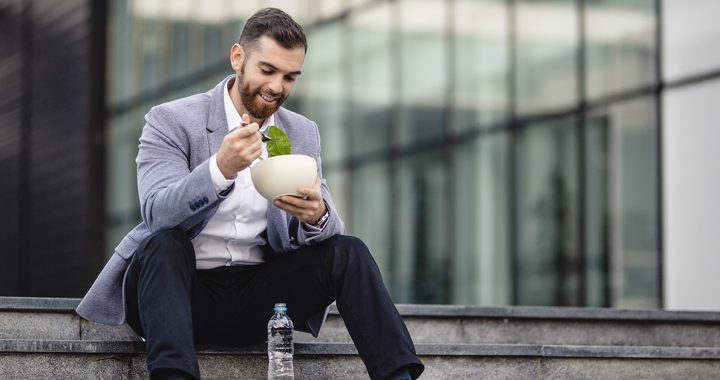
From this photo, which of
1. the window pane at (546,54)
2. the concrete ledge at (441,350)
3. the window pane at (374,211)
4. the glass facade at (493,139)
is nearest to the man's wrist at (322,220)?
the concrete ledge at (441,350)

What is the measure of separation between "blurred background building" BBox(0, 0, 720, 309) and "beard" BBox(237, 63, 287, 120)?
7.24m

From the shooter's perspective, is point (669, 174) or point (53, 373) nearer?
point (53, 373)

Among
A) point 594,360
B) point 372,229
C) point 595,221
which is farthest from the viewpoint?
point 372,229

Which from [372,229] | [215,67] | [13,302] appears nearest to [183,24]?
[215,67]

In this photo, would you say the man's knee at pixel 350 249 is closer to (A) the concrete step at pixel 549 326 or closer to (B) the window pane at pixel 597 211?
(A) the concrete step at pixel 549 326

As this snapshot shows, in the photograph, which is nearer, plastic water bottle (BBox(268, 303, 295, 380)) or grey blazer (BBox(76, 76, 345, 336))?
grey blazer (BBox(76, 76, 345, 336))

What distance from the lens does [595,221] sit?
12586mm

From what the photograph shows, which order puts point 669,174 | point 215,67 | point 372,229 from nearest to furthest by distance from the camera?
point 669,174 < point 372,229 < point 215,67

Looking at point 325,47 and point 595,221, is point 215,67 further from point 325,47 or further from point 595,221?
point 595,221

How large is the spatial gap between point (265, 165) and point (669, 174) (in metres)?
8.22

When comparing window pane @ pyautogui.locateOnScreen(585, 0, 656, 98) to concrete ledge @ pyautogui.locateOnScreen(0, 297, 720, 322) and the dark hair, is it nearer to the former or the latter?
concrete ledge @ pyautogui.locateOnScreen(0, 297, 720, 322)

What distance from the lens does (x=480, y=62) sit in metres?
14.4

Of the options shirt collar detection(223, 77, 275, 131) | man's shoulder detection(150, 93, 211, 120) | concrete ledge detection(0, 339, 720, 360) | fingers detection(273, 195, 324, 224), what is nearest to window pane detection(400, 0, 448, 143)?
concrete ledge detection(0, 339, 720, 360)

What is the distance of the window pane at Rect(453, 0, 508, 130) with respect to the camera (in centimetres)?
1406
